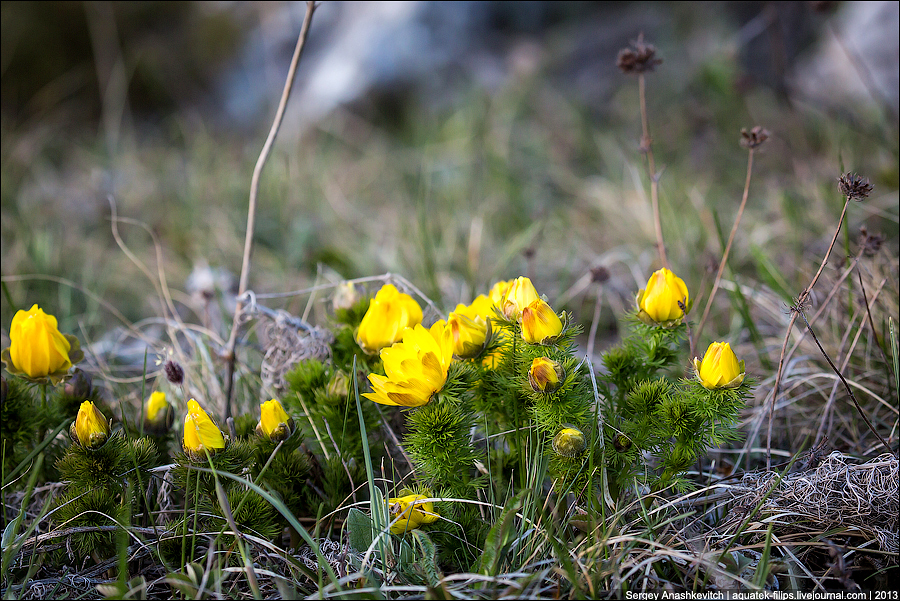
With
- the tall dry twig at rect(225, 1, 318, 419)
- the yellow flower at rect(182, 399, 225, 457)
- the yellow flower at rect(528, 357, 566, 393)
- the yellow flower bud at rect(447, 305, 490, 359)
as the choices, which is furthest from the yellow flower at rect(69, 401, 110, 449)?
the yellow flower at rect(528, 357, 566, 393)

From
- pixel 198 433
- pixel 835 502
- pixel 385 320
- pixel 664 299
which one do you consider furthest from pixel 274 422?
pixel 835 502

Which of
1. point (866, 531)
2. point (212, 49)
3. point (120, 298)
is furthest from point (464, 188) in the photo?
point (212, 49)

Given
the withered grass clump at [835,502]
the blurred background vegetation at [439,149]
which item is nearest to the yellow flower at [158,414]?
the blurred background vegetation at [439,149]

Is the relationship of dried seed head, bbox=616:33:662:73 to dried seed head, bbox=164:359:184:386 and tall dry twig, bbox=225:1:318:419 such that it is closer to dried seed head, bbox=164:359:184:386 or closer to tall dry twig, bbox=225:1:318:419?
tall dry twig, bbox=225:1:318:419

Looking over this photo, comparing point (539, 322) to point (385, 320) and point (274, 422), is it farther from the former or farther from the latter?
point (274, 422)

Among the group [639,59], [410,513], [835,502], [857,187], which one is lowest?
[835,502]
